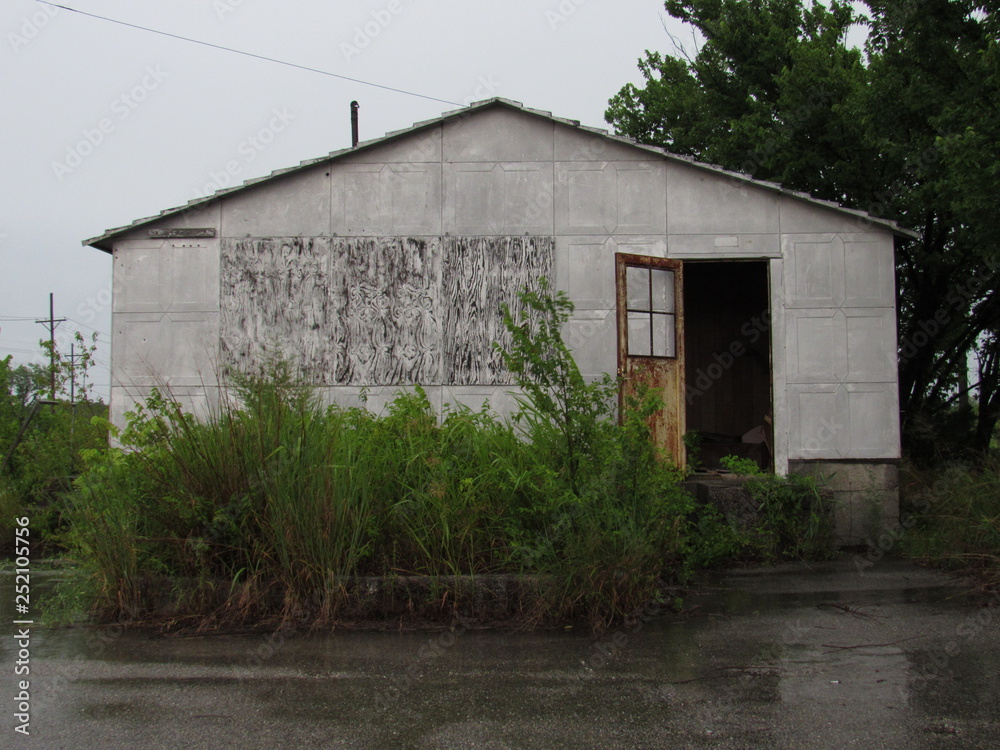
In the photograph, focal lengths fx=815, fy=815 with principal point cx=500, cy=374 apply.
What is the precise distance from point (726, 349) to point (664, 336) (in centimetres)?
384

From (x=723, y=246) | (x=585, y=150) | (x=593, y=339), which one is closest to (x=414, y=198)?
(x=585, y=150)

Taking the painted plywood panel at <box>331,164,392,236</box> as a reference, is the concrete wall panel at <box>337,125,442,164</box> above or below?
above

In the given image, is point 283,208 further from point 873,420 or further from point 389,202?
point 873,420

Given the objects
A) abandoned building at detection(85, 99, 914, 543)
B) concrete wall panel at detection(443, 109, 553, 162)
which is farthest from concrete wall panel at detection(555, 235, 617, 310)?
concrete wall panel at detection(443, 109, 553, 162)

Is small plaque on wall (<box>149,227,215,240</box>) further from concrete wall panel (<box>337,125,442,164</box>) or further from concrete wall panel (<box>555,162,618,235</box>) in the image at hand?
concrete wall panel (<box>555,162,618,235</box>)

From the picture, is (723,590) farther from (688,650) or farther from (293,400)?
(293,400)

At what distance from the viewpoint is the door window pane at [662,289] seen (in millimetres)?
8539

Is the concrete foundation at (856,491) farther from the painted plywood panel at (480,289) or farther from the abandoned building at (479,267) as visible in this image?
the painted plywood panel at (480,289)

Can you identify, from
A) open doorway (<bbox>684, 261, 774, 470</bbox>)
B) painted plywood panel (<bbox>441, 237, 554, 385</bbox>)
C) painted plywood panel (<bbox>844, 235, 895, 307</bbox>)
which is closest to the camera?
painted plywood panel (<bbox>844, 235, 895, 307</bbox>)

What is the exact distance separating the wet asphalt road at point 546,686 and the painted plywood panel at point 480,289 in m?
3.79

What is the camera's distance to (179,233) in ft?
27.8

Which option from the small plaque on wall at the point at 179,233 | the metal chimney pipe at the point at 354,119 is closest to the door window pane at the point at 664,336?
A: the small plaque on wall at the point at 179,233

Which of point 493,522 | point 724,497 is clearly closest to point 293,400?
point 493,522

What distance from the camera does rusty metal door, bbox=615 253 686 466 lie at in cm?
840
